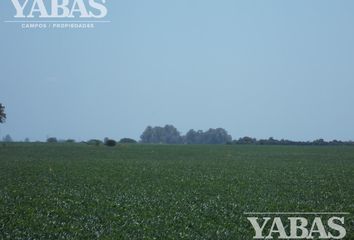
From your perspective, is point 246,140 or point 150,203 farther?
point 246,140

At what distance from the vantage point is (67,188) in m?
24.3

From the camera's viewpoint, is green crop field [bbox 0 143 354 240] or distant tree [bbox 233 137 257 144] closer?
green crop field [bbox 0 143 354 240]

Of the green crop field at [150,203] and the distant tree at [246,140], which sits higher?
the distant tree at [246,140]

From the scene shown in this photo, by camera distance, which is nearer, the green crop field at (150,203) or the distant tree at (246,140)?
the green crop field at (150,203)

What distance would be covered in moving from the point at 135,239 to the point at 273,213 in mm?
6516

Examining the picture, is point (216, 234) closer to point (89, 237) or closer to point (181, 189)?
point (89, 237)

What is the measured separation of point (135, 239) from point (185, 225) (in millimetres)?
2569

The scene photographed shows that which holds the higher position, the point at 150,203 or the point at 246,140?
the point at 246,140

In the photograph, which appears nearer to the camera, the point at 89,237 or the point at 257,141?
the point at 89,237

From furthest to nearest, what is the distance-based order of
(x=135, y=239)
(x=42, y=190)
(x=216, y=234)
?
(x=42, y=190), (x=216, y=234), (x=135, y=239)

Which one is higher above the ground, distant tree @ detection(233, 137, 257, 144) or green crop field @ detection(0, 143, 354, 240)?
distant tree @ detection(233, 137, 257, 144)

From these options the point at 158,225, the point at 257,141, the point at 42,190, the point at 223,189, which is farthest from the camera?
the point at 257,141

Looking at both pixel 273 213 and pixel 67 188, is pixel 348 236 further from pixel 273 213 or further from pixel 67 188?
pixel 67 188

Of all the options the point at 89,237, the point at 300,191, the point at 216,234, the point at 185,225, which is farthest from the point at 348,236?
the point at 300,191
